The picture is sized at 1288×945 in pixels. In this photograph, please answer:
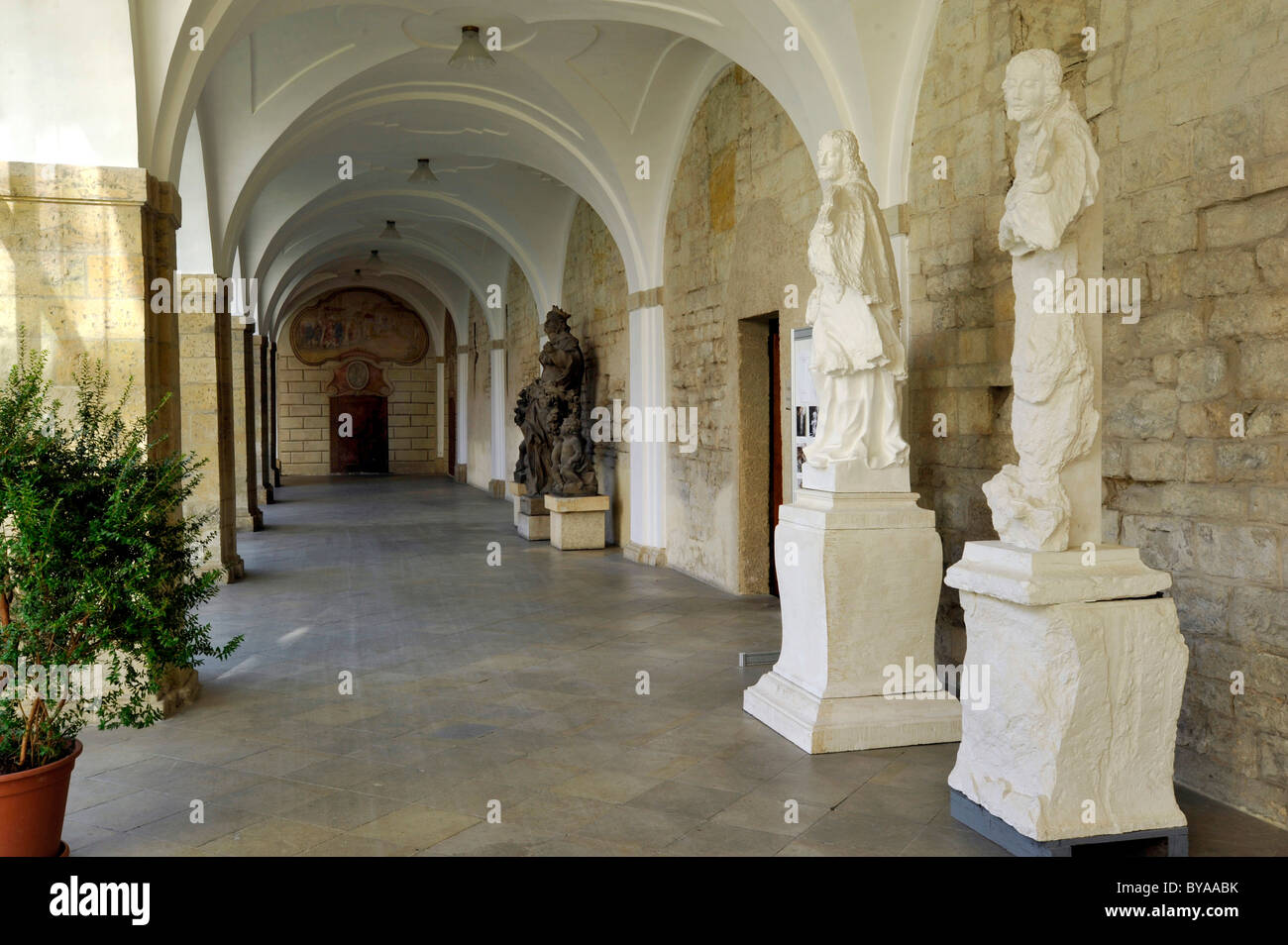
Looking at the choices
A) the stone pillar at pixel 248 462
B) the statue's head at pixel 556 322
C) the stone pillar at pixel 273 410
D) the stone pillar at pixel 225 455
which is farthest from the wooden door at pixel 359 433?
the stone pillar at pixel 225 455

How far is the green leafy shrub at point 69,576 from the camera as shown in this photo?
106 inches

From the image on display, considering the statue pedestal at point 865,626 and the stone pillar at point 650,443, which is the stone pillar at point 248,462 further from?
the statue pedestal at point 865,626

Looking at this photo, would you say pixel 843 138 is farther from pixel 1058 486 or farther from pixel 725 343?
pixel 725 343

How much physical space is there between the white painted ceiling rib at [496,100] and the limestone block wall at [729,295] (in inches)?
17.0

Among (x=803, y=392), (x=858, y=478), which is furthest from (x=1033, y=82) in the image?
(x=803, y=392)

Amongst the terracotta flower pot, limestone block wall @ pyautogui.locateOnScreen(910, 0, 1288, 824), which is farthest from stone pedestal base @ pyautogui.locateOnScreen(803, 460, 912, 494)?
the terracotta flower pot

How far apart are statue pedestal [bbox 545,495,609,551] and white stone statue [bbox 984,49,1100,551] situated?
7.35 m

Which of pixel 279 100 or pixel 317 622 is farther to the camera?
pixel 279 100

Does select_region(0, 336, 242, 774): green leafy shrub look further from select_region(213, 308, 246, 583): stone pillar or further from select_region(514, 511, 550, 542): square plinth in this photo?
select_region(514, 511, 550, 542): square plinth

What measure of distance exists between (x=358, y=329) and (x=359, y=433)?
8.78 ft

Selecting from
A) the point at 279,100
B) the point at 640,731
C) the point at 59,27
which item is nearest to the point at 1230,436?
the point at 640,731

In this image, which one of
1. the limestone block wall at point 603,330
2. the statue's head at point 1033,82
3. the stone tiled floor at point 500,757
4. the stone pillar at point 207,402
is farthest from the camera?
the limestone block wall at point 603,330

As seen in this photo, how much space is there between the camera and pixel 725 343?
7.54m
